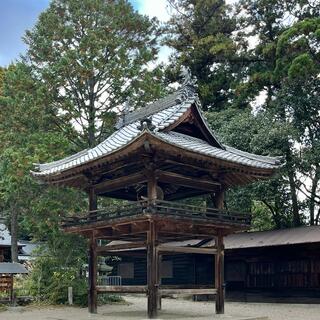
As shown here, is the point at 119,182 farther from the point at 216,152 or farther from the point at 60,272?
the point at 60,272

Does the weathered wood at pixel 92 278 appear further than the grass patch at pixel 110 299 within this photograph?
No

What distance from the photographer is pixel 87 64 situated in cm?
2659

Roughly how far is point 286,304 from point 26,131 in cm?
1683

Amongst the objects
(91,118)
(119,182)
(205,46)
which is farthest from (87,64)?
(205,46)

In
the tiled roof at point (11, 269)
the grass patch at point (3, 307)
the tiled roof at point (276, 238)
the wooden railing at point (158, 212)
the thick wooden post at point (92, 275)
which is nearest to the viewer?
the wooden railing at point (158, 212)

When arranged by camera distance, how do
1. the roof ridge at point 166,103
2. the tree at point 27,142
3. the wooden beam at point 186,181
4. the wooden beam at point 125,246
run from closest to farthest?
the wooden beam at point 186,181 → the wooden beam at point 125,246 → the roof ridge at point 166,103 → the tree at point 27,142

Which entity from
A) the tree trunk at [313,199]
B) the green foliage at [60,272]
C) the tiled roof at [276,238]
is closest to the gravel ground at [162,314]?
the green foliage at [60,272]

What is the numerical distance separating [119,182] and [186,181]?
2504mm

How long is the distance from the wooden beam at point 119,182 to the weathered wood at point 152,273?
190 cm

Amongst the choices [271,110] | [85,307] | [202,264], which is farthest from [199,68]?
[85,307]

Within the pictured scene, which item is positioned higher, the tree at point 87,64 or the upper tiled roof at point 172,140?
the tree at point 87,64

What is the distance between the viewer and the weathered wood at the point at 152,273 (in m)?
16.4

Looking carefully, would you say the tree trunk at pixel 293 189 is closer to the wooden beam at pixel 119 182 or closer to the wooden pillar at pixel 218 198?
the wooden pillar at pixel 218 198

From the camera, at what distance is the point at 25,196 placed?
26.8 m
